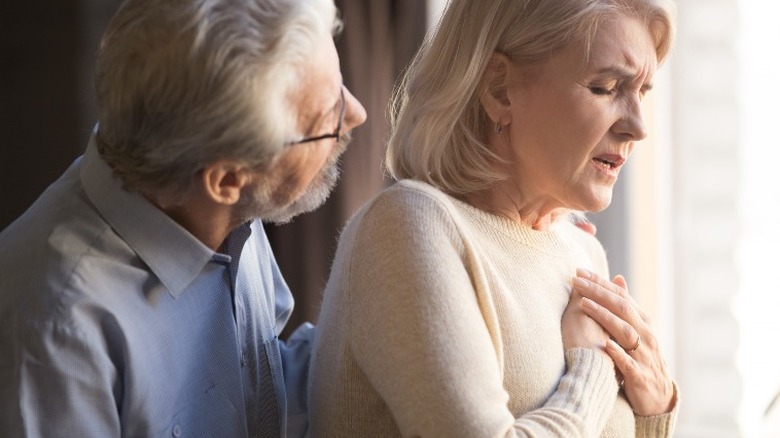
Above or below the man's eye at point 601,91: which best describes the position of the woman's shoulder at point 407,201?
below

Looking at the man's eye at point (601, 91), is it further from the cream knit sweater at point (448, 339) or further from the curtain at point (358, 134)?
the curtain at point (358, 134)

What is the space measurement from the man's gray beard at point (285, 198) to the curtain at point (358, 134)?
3.57 ft

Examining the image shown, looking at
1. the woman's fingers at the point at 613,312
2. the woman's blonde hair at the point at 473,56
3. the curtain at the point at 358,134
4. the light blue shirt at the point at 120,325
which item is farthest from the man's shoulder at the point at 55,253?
the curtain at the point at 358,134

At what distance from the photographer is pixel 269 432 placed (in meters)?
1.62

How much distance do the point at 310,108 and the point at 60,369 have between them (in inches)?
19.8

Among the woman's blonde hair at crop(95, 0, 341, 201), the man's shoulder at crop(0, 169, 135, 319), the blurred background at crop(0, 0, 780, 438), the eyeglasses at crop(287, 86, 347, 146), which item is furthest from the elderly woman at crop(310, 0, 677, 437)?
the blurred background at crop(0, 0, 780, 438)

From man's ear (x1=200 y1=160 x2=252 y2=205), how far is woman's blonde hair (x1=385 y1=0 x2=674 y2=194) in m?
0.33

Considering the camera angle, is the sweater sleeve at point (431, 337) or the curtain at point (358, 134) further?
the curtain at point (358, 134)

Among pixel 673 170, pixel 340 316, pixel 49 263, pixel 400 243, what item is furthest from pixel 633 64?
pixel 673 170

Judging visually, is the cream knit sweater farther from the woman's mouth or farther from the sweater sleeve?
the woman's mouth

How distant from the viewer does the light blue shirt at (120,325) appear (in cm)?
125

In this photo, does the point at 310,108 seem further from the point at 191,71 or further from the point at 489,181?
the point at 489,181

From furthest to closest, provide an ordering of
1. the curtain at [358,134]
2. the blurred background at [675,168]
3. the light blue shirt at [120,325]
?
the curtain at [358,134] < the blurred background at [675,168] < the light blue shirt at [120,325]

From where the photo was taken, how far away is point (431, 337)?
52.0 inches
